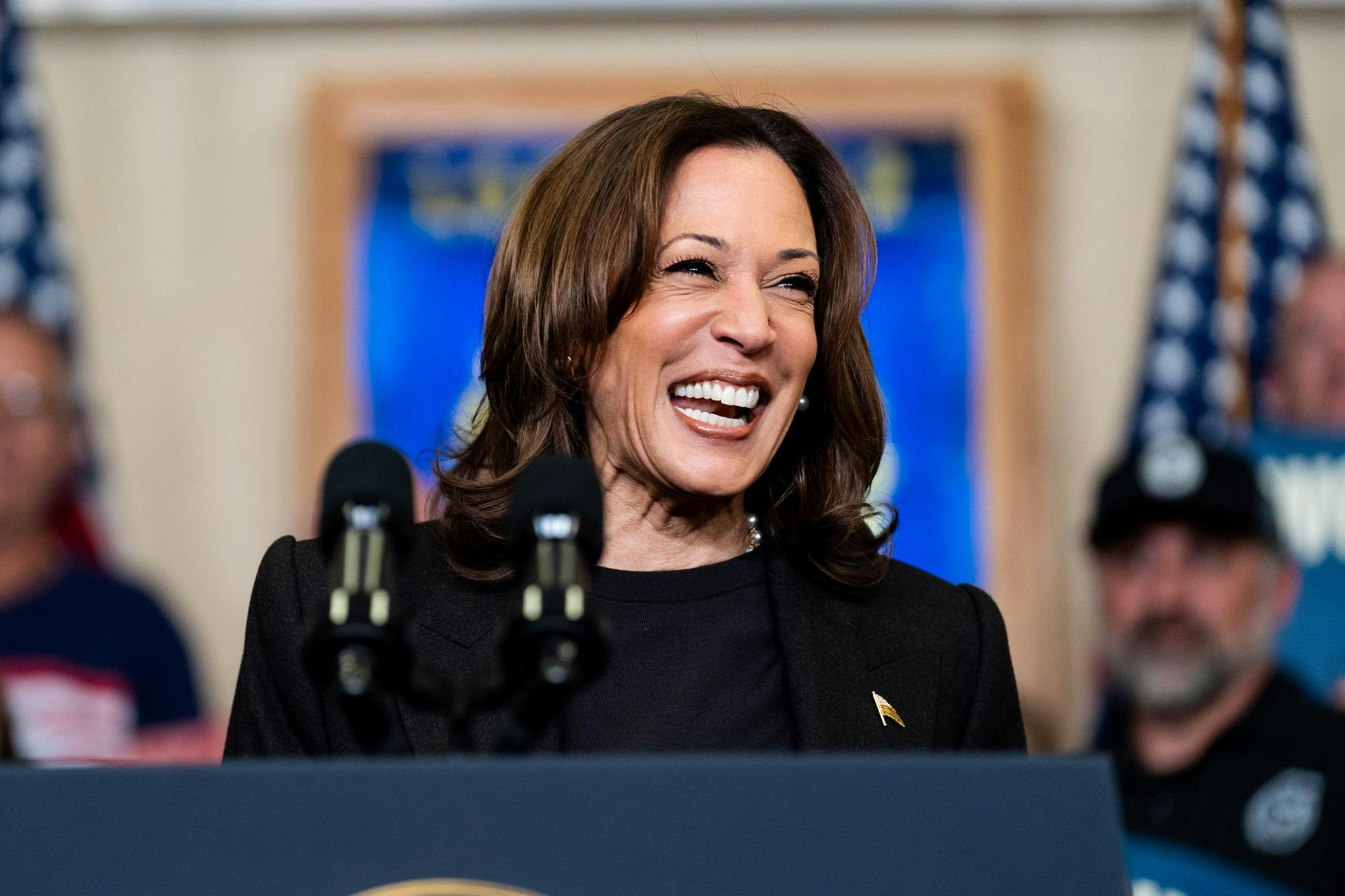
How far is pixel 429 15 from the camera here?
16.1ft

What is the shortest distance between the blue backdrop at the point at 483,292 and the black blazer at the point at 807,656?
284 cm

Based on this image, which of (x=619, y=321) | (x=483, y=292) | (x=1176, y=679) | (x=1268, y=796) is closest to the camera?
(x=619, y=321)

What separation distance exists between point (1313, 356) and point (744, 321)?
314 cm

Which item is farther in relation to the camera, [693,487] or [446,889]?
[693,487]

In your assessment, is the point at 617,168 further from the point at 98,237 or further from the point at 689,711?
A: the point at 98,237

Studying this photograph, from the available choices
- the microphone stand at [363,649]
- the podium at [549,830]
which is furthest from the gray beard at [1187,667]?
the microphone stand at [363,649]

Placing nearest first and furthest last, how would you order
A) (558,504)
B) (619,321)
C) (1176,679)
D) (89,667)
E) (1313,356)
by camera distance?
(558,504)
(619,321)
(1176,679)
(89,667)
(1313,356)

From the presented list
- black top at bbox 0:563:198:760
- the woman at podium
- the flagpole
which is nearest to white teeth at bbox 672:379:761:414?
the woman at podium

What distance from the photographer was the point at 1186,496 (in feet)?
13.2

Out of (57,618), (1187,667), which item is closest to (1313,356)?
(1187,667)

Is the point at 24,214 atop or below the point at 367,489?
atop

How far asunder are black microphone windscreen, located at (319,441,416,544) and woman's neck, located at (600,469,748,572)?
0.69 metres

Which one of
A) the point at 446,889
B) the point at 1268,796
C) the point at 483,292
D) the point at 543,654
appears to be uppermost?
the point at 483,292

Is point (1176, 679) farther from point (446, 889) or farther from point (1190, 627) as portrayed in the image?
point (446, 889)
